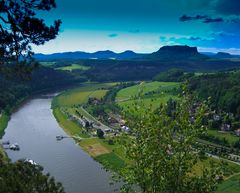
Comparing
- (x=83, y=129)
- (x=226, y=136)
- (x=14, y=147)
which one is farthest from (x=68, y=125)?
(x=226, y=136)

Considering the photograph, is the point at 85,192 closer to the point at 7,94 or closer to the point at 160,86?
the point at 7,94

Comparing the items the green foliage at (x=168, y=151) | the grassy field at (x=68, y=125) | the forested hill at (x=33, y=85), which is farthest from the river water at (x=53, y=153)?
the green foliage at (x=168, y=151)

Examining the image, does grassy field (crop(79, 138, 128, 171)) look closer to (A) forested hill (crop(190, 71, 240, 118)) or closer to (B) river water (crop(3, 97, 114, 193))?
(B) river water (crop(3, 97, 114, 193))

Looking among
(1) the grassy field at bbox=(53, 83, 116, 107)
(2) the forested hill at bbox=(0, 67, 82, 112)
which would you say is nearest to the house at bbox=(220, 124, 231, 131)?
(2) the forested hill at bbox=(0, 67, 82, 112)

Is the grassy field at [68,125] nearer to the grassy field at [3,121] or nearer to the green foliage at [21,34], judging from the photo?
the grassy field at [3,121]

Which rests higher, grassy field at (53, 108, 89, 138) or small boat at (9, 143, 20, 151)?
small boat at (9, 143, 20, 151)

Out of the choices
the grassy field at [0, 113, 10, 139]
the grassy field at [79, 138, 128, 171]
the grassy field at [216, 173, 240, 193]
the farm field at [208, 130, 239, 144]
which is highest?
the grassy field at [0, 113, 10, 139]

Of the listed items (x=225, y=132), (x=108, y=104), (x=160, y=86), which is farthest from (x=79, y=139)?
(x=160, y=86)

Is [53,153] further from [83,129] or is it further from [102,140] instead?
[83,129]
